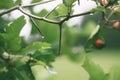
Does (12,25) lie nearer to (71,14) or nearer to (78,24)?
(71,14)

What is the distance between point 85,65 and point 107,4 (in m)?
0.19

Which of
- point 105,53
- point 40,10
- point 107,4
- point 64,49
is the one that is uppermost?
point 107,4

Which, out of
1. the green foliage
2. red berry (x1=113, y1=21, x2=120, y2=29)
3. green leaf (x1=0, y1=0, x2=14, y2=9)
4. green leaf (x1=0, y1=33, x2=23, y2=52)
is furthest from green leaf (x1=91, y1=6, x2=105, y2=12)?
green leaf (x1=0, y1=0, x2=14, y2=9)

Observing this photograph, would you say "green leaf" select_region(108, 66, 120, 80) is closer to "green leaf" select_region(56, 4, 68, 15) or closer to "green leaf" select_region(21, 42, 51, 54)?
"green leaf" select_region(21, 42, 51, 54)

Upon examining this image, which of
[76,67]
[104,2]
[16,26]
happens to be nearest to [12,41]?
[16,26]

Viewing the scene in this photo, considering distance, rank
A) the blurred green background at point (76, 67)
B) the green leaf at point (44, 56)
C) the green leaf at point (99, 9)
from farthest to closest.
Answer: the blurred green background at point (76, 67), the green leaf at point (44, 56), the green leaf at point (99, 9)

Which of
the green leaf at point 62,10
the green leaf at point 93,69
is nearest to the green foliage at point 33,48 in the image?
the green leaf at point 93,69


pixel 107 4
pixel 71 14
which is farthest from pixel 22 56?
pixel 107 4

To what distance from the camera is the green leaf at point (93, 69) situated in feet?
4.55

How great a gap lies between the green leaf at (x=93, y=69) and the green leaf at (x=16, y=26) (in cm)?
23

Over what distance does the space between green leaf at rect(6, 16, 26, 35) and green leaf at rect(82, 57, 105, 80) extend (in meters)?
0.23

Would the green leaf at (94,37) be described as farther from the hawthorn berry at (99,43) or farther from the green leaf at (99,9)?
the green leaf at (99,9)

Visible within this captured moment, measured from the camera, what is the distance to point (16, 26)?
1.45 metres

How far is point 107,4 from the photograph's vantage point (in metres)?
1.36
